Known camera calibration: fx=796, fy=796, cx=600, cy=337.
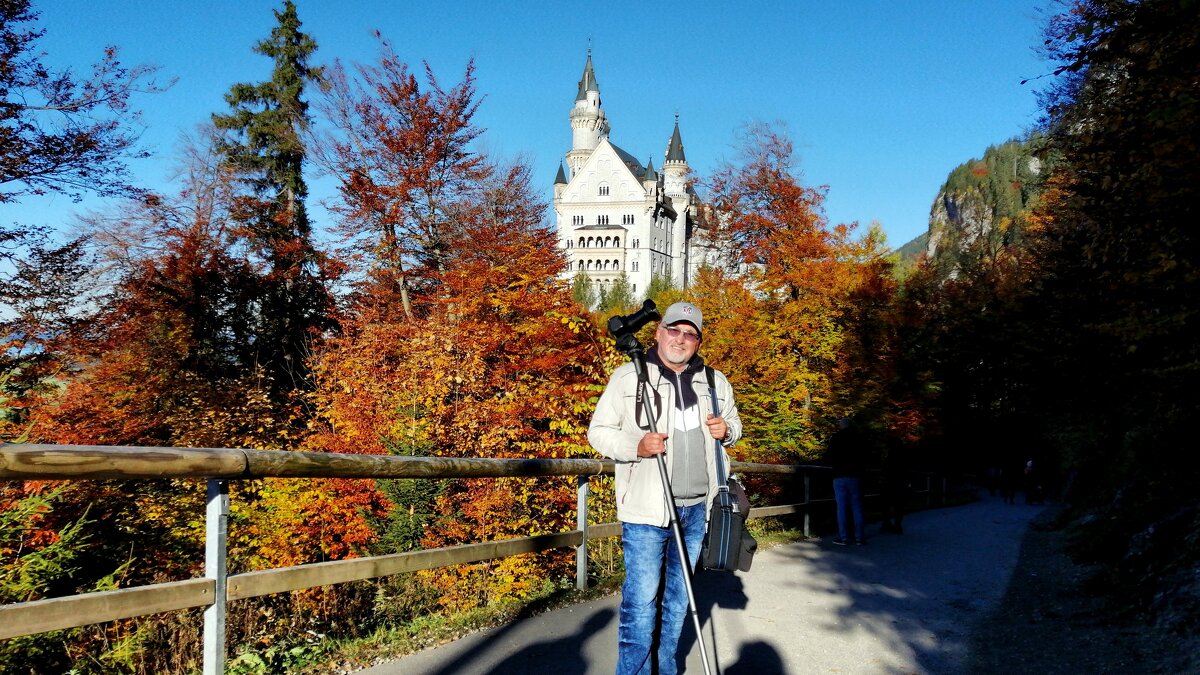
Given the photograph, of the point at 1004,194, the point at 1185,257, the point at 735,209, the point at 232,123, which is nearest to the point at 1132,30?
the point at 1185,257

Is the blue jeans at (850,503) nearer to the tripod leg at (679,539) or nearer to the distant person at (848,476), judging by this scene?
the distant person at (848,476)

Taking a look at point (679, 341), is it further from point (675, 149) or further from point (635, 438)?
point (675, 149)

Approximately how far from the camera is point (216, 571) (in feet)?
10.5

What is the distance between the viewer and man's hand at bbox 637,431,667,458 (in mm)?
3723

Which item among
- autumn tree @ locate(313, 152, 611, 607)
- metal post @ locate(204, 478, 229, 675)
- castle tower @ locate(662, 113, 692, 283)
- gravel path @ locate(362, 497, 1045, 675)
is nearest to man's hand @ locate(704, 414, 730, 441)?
gravel path @ locate(362, 497, 1045, 675)

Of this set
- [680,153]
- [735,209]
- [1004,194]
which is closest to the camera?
[735,209]

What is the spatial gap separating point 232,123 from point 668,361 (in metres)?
34.2

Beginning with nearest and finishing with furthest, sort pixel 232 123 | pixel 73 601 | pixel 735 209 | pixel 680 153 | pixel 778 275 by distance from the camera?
pixel 73 601 → pixel 778 275 → pixel 735 209 → pixel 232 123 → pixel 680 153

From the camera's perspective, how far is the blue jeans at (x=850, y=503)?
10.1m

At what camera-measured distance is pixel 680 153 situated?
120 metres

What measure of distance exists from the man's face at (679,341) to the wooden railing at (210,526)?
59.1 inches

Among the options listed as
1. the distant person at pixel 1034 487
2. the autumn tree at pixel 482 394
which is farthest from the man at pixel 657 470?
the distant person at pixel 1034 487

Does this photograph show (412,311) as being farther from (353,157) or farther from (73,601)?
(73,601)

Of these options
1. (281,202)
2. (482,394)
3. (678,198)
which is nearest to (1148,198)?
(482,394)
